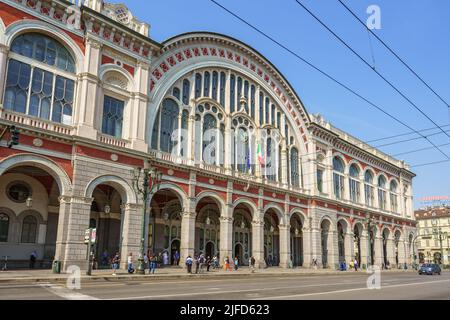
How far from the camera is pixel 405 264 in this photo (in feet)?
205

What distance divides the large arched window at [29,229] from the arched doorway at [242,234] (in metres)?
20.1

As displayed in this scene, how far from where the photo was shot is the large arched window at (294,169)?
1816 inches

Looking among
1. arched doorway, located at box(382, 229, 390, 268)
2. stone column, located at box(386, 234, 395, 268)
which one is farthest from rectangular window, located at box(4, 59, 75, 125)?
stone column, located at box(386, 234, 395, 268)

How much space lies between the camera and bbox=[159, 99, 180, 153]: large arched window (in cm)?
3331

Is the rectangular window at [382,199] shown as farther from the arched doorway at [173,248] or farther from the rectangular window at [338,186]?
the arched doorway at [173,248]

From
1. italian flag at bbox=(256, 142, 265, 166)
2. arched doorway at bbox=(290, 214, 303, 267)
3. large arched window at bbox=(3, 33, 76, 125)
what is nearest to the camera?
large arched window at bbox=(3, 33, 76, 125)

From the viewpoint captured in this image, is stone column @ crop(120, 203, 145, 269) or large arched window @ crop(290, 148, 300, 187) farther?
large arched window @ crop(290, 148, 300, 187)

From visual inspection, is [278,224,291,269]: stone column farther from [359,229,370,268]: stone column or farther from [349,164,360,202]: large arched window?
[359,229,370,268]: stone column

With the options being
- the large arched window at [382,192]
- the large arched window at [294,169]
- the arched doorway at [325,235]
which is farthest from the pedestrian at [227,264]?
the large arched window at [382,192]

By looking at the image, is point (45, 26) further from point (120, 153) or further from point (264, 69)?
point (264, 69)

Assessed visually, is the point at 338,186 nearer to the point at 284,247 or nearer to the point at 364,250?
the point at 364,250

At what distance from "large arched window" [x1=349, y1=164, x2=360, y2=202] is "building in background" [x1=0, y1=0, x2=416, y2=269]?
194 cm

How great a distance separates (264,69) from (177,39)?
12824 mm
